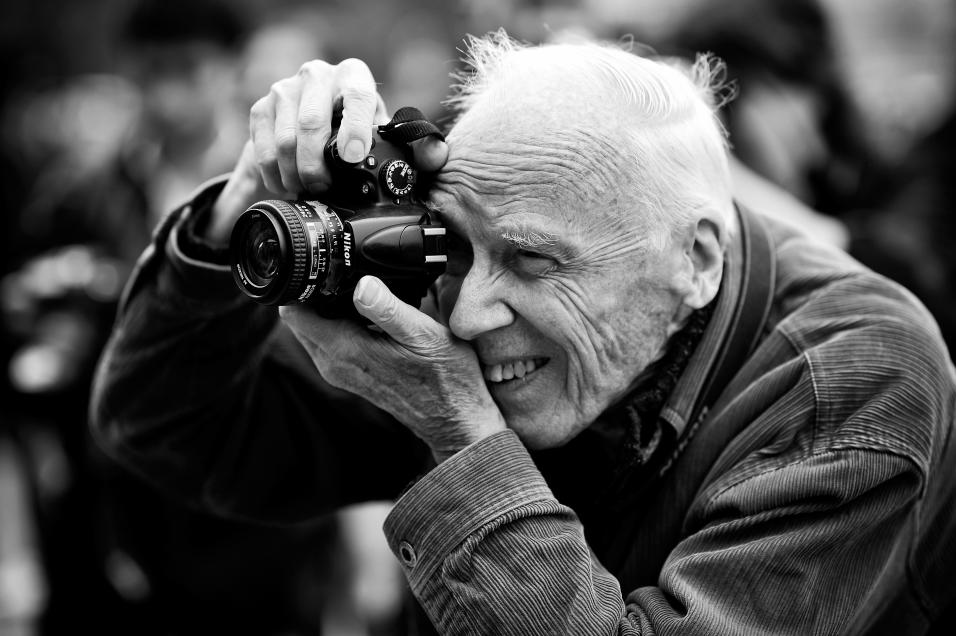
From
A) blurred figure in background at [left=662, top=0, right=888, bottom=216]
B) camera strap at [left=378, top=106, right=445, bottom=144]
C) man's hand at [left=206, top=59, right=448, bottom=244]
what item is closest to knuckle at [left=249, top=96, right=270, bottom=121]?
man's hand at [left=206, top=59, right=448, bottom=244]

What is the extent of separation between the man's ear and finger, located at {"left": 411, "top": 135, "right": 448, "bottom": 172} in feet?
1.59

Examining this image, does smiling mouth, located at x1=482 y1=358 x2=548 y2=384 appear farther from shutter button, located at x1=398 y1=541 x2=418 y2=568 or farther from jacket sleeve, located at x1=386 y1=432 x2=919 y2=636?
shutter button, located at x1=398 y1=541 x2=418 y2=568

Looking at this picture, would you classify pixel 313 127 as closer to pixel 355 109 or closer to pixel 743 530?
pixel 355 109

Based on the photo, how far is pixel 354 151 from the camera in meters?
1.76

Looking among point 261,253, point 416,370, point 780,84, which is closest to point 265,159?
point 261,253

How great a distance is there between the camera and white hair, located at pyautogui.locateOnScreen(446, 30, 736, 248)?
186 centimetres

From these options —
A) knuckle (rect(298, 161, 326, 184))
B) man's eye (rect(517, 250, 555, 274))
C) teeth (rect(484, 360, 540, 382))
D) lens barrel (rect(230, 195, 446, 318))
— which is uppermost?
knuckle (rect(298, 161, 326, 184))

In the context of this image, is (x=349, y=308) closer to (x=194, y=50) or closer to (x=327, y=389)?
(x=327, y=389)

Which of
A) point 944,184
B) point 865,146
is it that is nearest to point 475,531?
point 944,184

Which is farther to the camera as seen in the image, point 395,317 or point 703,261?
point 703,261

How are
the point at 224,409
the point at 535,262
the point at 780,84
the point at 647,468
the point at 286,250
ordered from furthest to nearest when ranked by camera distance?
1. the point at 780,84
2. the point at 224,409
3. the point at 647,468
4. the point at 535,262
5. the point at 286,250

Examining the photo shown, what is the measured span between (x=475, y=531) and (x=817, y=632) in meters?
0.58

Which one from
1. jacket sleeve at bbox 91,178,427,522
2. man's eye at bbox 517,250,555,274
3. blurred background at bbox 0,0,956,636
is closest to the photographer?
man's eye at bbox 517,250,555,274

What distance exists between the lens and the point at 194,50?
13.5 feet
